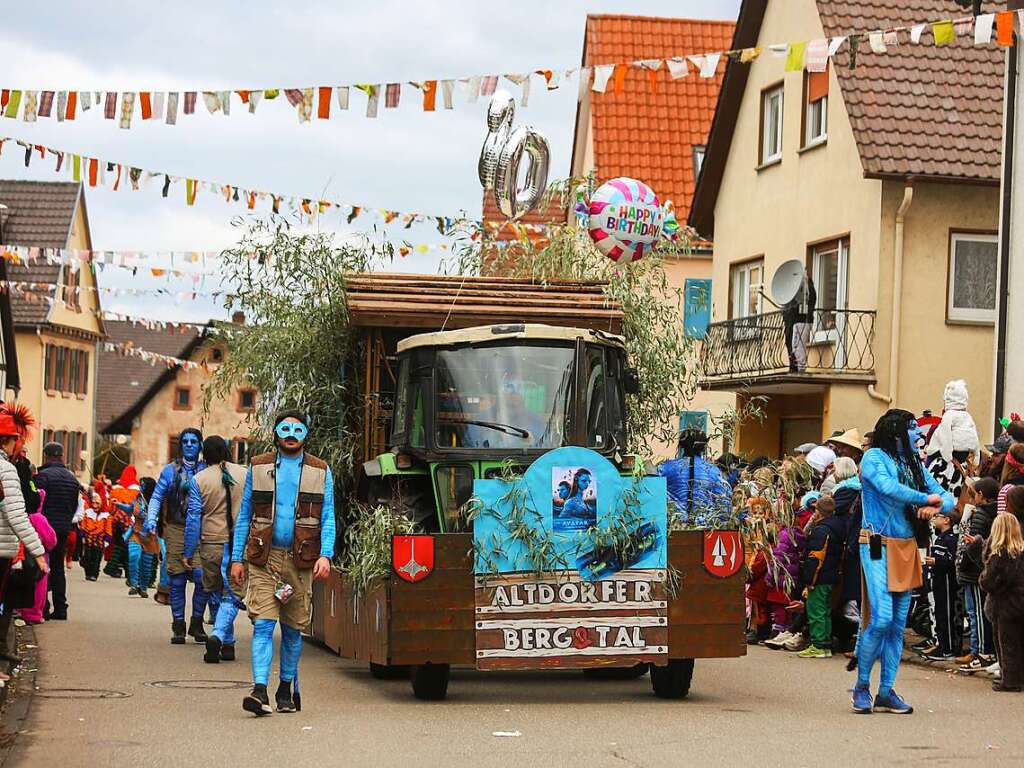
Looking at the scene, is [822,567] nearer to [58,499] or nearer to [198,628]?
[198,628]

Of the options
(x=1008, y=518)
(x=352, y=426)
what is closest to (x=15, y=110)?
(x=352, y=426)

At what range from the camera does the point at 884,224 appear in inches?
1032

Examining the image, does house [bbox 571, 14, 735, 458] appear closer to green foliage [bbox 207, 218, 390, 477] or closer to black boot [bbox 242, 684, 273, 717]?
green foliage [bbox 207, 218, 390, 477]

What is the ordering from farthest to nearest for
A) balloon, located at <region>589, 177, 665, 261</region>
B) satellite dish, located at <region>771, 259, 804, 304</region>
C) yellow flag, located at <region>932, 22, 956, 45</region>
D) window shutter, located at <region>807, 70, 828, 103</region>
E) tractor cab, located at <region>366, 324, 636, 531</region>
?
window shutter, located at <region>807, 70, 828, 103</region> → satellite dish, located at <region>771, 259, 804, 304</region> → balloon, located at <region>589, 177, 665, 261</region> → yellow flag, located at <region>932, 22, 956, 45</region> → tractor cab, located at <region>366, 324, 636, 531</region>

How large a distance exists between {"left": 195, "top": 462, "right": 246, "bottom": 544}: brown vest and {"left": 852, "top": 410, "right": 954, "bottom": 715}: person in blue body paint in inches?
237

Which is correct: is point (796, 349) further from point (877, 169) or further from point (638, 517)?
point (638, 517)

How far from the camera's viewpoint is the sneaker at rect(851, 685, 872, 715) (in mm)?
11688

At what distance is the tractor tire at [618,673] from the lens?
1415 cm

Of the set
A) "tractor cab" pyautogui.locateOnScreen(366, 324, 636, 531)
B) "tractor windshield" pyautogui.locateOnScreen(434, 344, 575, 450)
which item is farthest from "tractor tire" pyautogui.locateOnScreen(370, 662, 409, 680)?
"tractor windshield" pyautogui.locateOnScreen(434, 344, 575, 450)

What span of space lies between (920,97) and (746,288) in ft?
18.2

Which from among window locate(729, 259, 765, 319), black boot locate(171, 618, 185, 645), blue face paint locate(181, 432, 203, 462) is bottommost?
black boot locate(171, 618, 185, 645)

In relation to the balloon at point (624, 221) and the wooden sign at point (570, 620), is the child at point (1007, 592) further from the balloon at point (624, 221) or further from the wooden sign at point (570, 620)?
the balloon at point (624, 221)

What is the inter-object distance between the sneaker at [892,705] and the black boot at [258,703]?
12.5 feet

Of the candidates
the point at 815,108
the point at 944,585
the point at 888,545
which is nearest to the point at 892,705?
the point at 888,545
